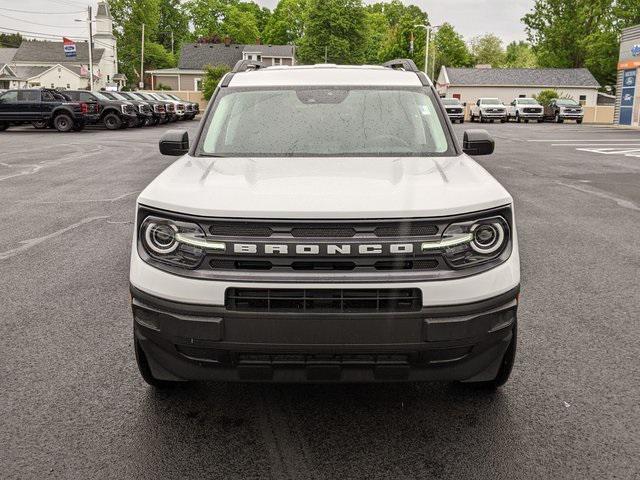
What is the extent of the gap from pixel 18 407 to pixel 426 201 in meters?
2.30

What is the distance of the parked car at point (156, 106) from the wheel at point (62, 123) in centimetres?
580

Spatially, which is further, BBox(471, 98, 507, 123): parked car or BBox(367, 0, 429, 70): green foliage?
BBox(367, 0, 429, 70): green foliage

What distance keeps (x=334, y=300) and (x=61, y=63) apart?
106 meters

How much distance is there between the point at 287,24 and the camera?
374 ft

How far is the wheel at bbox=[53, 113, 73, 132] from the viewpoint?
3050 centimetres

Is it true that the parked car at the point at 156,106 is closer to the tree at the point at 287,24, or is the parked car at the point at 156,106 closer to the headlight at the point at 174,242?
the headlight at the point at 174,242

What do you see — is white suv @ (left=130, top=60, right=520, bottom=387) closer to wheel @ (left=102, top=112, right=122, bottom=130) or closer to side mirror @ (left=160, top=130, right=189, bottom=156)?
side mirror @ (left=160, top=130, right=189, bottom=156)

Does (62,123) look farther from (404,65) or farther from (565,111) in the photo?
(565,111)

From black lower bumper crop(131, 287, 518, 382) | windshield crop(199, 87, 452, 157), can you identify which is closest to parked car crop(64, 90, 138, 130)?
windshield crop(199, 87, 452, 157)

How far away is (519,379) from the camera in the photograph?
3955mm

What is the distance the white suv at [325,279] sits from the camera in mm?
2898

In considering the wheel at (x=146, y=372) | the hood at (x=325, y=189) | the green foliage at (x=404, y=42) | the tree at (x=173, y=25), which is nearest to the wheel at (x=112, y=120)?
the hood at (x=325, y=189)

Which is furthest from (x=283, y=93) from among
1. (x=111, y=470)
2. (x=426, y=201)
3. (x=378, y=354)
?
(x=111, y=470)

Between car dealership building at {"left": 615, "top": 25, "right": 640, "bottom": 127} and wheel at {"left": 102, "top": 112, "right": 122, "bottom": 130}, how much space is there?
32.3m
